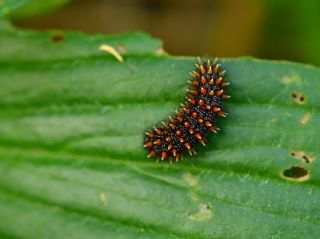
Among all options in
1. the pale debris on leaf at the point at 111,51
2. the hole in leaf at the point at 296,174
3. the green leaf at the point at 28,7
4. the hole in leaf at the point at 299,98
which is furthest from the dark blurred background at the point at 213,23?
the hole in leaf at the point at 296,174

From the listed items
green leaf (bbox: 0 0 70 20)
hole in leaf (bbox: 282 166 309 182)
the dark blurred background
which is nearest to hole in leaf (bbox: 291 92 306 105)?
hole in leaf (bbox: 282 166 309 182)

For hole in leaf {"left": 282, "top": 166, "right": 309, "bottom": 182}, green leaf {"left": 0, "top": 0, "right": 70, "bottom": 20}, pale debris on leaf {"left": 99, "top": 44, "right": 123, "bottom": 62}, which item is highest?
green leaf {"left": 0, "top": 0, "right": 70, "bottom": 20}

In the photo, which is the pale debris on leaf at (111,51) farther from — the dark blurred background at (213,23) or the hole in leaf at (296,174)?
the dark blurred background at (213,23)

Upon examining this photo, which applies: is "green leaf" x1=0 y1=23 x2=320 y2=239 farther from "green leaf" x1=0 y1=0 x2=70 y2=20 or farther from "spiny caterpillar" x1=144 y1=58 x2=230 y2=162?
"green leaf" x1=0 y1=0 x2=70 y2=20

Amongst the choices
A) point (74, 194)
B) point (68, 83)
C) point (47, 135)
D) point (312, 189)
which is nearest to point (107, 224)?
point (74, 194)

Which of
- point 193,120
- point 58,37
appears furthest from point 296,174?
point 58,37

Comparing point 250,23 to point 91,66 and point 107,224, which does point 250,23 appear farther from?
point 107,224

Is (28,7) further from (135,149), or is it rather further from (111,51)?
(135,149)
